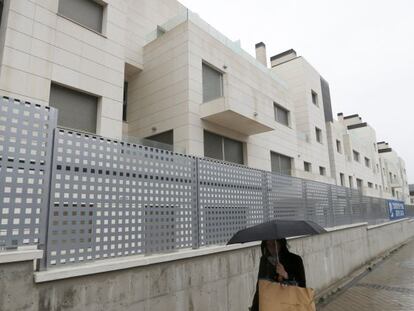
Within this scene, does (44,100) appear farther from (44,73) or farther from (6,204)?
(6,204)

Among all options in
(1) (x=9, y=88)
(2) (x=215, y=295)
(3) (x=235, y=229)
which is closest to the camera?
(2) (x=215, y=295)

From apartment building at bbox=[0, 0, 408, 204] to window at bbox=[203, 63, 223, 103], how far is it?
50 mm

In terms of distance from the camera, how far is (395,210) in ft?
71.3

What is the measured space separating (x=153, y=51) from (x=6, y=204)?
12308mm

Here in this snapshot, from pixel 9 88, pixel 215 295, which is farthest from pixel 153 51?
pixel 215 295

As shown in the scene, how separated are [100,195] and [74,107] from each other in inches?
280

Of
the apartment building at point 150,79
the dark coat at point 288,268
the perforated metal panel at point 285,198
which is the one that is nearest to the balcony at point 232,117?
the apartment building at point 150,79

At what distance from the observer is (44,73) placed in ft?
29.5

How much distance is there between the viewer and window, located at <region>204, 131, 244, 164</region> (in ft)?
42.2

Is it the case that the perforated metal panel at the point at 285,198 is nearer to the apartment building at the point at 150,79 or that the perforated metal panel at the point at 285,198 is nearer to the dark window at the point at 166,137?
the apartment building at the point at 150,79

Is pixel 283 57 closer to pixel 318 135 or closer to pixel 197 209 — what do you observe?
pixel 318 135

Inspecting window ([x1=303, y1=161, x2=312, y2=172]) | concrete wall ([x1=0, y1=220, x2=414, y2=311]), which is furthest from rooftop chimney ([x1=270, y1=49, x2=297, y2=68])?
concrete wall ([x1=0, y1=220, x2=414, y2=311])

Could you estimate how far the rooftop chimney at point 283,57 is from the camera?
84.0 ft

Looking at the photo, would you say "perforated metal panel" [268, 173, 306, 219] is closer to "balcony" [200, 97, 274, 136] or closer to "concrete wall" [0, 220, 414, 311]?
"concrete wall" [0, 220, 414, 311]
